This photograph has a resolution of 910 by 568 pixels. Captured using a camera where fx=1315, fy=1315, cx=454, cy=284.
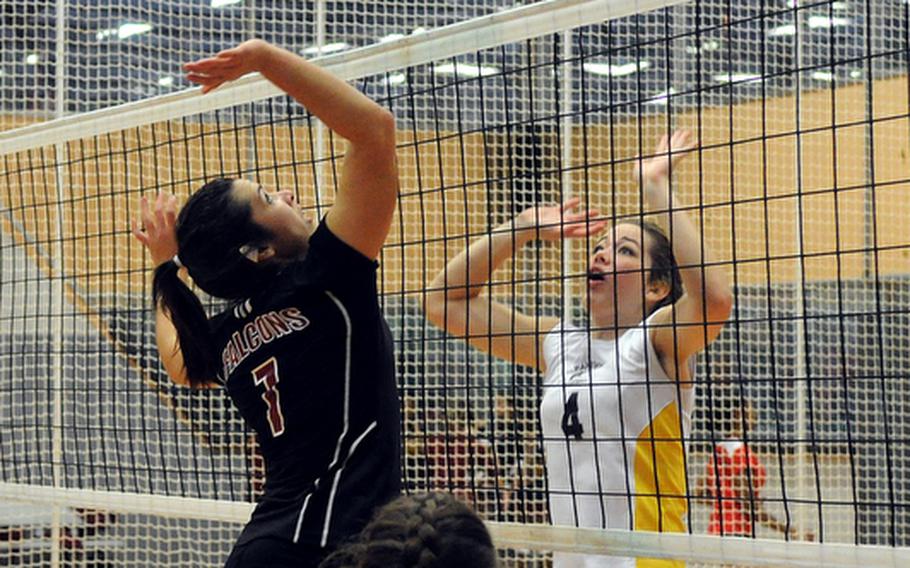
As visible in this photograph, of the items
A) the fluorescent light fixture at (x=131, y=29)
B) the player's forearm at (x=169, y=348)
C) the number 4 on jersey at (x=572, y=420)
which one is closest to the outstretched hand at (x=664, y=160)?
the number 4 on jersey at (x=572, y=420)

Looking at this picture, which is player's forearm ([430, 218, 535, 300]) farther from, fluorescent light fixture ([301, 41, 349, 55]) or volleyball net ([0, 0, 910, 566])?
fluorescent light fixture ([301, 41, 349, 55])

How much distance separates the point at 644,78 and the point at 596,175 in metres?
1.08

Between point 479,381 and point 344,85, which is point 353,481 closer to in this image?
point 344,85

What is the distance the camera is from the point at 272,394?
2.47 m

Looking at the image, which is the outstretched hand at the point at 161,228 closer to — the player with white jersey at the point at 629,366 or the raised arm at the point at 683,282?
the player with white jersey at the point at 629,366

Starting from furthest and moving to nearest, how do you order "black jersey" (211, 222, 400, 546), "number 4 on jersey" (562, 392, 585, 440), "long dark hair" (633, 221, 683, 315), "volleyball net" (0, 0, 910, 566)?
"volleyball net" (0, 0, 910, 566)
"long dark hair" (633, 221, 683, 315)
"number 4 on jersey" (562, 392, 585, 440)
"black jersey" (211, 222, 400, 546)

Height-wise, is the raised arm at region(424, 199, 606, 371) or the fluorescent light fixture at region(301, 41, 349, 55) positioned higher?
the fluorescent light fixture at region(301, 41, 349, 55)

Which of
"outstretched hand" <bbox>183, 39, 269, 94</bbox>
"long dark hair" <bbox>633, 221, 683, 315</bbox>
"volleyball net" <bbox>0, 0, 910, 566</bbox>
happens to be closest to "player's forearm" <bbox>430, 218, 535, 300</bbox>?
"long dark hair" <bbox>633, 221, 683, 315</bbox>

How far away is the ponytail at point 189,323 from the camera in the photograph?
274cm

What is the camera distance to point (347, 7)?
7266 mm

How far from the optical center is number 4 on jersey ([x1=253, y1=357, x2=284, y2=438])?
246 centimetres

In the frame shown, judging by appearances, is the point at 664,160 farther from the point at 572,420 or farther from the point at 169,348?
the point at 169,348

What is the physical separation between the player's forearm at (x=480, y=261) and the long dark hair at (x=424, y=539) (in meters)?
1.47

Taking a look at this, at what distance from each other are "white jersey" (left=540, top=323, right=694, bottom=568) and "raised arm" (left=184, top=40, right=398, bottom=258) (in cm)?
73
